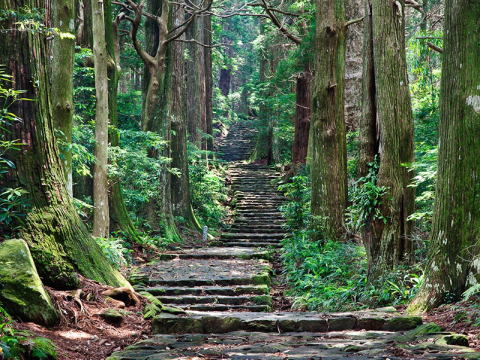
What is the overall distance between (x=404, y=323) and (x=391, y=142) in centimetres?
322

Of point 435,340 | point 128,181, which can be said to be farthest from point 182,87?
point 435,340

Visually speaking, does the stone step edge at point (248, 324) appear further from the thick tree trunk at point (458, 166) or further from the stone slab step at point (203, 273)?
the stone slab step at point (203, 273)

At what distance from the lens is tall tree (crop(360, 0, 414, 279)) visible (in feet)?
24.5

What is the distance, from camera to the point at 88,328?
16.6 feet

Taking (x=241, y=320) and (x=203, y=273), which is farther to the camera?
(x=203, y=273)

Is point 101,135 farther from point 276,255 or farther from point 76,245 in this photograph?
point 276,255

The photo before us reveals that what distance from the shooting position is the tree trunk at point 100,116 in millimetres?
9781

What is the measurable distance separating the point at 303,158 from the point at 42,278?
18.9m

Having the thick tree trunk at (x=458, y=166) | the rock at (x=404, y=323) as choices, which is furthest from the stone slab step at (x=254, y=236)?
the rock at (x=404, y=323)

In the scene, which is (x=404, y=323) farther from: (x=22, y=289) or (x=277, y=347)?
(x=22, y=289)

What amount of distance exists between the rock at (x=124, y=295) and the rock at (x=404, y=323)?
3239 millimetres

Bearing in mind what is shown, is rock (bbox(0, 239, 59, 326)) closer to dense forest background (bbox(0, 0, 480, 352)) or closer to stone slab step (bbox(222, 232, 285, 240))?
dense forest background (bbox(0, 0, 480, 352))

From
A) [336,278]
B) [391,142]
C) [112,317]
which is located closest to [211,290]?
[336,278]

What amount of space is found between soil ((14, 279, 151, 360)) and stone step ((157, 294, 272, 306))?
2.46 m
